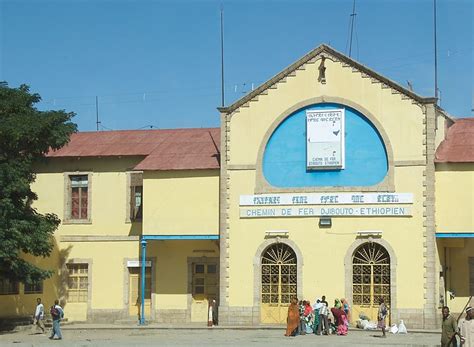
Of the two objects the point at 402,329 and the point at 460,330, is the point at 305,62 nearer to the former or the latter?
the point at 402,329

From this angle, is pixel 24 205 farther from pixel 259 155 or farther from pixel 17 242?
pixel 259 155

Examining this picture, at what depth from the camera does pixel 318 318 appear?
31.0 metres

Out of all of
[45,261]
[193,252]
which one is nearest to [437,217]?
[193,252]

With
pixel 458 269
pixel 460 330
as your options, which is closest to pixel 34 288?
pixel 458 269

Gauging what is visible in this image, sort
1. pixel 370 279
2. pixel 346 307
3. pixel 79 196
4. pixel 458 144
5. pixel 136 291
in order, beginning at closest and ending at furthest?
pixel 346 307 → pixel 370 279 → pixel 458 144 → pixel 136 291 → pixel 79 196

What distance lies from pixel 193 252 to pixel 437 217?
9.23 m

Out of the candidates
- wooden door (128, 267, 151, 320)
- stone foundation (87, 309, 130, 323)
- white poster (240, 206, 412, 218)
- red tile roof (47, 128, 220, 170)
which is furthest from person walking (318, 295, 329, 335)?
stone foundation (87, 309, 130, 323)

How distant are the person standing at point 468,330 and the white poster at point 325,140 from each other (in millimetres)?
14657

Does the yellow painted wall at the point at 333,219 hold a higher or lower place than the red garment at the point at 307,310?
higher

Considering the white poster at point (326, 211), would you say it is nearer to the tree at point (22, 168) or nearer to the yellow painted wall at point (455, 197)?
the yellow painted wall at point (455, 197)

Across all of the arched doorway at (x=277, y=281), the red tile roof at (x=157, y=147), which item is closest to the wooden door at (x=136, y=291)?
the red tile roof at (x=157, y=147)

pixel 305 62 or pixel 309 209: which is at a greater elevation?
pixel 305 62

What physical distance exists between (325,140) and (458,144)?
4452mm

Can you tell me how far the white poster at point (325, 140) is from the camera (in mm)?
32531
